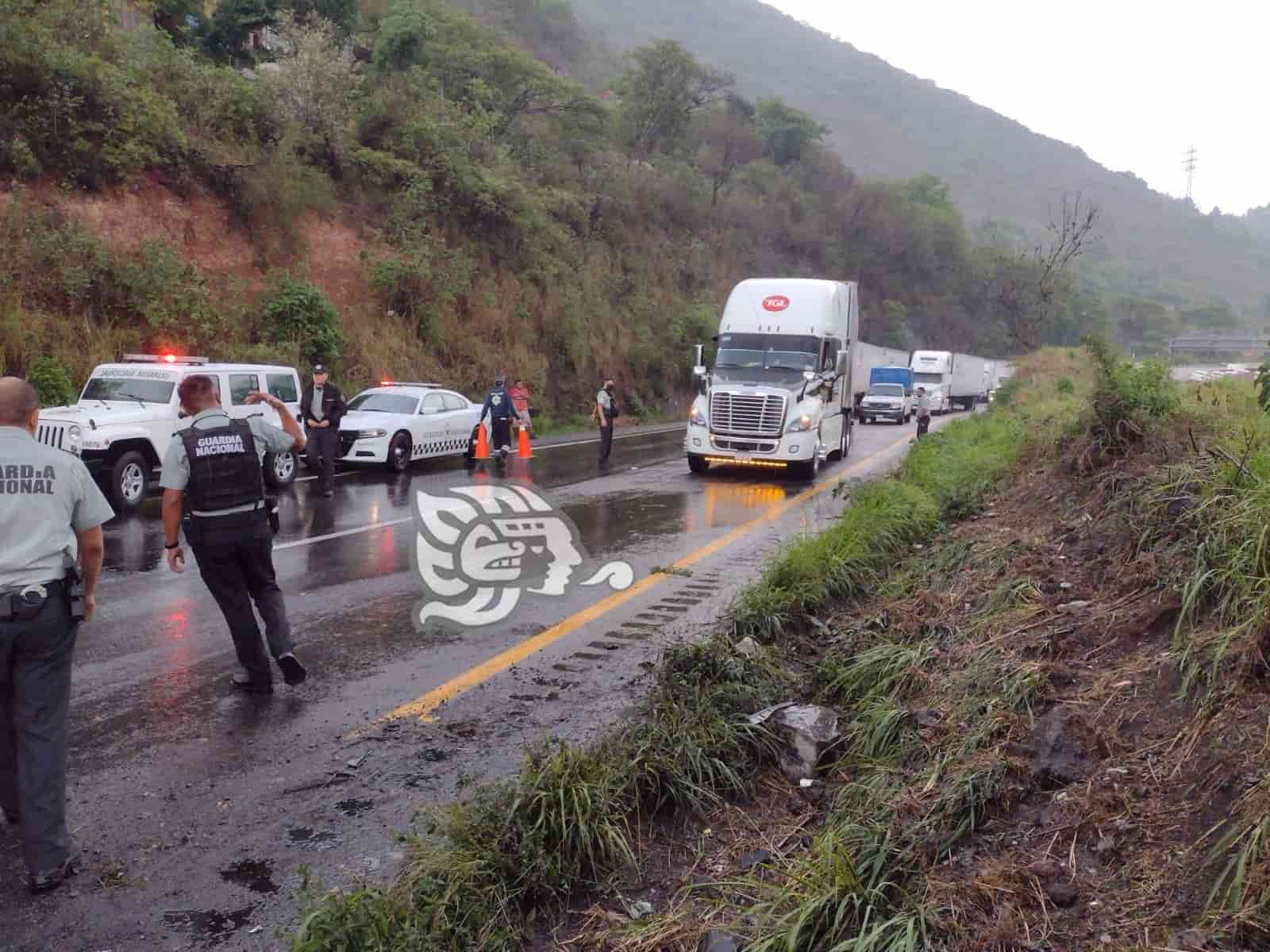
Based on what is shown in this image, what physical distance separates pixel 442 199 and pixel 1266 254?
463 ft

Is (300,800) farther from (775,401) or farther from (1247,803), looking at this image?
(775,401)

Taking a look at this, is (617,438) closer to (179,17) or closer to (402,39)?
(402,39)

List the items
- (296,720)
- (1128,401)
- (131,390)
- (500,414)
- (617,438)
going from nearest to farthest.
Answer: (296,720) < (1128,401) < (131,390) < (500,414) < (617,438)

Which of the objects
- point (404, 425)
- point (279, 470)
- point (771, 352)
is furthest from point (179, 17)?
point (771, 352)

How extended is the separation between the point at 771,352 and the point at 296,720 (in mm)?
13554

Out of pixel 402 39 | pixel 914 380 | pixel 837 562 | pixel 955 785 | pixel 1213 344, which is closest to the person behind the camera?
pixel 955 785

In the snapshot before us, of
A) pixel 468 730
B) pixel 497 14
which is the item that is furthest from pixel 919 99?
pixel 468 730

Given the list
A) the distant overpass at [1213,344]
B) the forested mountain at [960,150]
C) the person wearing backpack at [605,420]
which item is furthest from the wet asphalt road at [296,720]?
the forested mountain at [960,150]

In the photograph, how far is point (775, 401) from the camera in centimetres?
1598

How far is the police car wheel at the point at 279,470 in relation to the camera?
14.0 metres

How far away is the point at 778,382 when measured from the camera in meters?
16.8

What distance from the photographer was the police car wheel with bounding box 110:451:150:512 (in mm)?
11828

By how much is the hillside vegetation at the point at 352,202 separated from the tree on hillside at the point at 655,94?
0.12 m

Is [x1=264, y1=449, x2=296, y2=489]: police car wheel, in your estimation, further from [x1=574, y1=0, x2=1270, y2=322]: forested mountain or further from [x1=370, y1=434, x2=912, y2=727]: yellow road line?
[x1=574, y1=0, x2=1270, y2=322]: forested mountain
